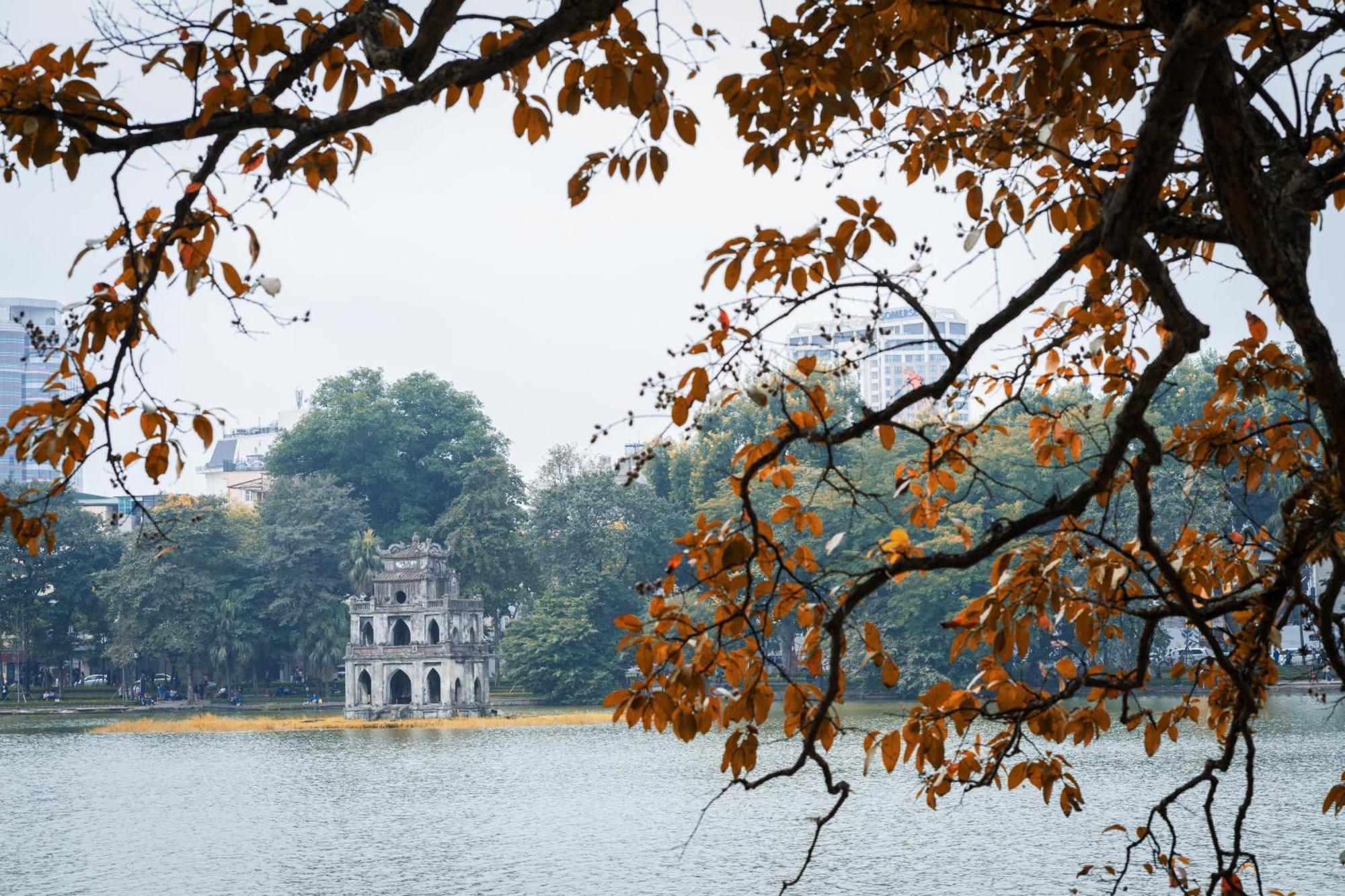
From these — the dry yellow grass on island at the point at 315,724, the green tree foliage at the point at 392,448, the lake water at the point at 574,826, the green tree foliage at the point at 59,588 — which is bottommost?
the lake water at the point at 574,826

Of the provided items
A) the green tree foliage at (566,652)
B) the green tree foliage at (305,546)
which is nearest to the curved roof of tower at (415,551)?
the green tree foliage at (566,652)

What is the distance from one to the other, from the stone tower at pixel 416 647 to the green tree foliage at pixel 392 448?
1201cm

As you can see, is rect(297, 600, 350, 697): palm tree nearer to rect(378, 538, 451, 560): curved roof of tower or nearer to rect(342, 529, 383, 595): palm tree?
rect(342, 529, 383, 595): palm tree

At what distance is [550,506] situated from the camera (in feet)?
162

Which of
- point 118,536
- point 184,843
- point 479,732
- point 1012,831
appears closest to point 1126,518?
point 479,732

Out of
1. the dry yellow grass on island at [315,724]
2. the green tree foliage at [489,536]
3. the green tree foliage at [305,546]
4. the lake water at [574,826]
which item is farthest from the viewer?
the green tree foliage at [489,536]

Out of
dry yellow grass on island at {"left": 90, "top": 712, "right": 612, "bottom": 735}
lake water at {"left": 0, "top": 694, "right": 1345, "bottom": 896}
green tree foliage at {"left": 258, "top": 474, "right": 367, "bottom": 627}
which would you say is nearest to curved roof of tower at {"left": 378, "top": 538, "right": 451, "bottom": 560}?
dry yellow grass on island at {"left": 90, "top": 712, "right": 612, "bottom": 735}

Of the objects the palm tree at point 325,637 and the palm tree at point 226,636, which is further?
the palm tree at point 325,637

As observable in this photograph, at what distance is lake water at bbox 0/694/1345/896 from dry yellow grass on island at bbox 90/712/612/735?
820 centimetres

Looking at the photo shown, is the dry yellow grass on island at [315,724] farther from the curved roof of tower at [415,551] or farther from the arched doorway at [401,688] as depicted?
the curved roof of tower at [415,551]

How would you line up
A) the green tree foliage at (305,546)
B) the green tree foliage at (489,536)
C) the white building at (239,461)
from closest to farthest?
the green tree foliage at (305,546) → the green tree foliage at (489,536) → the white building at (239,461)

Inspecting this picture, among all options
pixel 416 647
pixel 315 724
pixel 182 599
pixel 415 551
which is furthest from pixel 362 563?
Result: pixel 315 724

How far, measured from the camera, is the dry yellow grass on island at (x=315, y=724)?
3838cm

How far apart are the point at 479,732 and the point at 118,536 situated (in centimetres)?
2116
